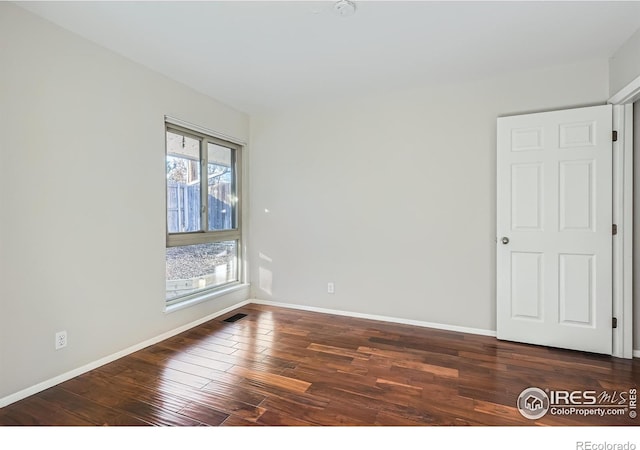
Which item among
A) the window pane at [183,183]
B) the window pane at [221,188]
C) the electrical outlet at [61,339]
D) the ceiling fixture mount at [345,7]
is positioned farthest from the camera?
the window pane at [221,188]


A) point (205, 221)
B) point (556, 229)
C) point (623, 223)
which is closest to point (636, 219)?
point (623, 223)

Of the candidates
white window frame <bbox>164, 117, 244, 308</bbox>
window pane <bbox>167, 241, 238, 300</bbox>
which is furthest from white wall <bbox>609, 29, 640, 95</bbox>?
window pane <bbox>167, 241, 238, 300</bbox>

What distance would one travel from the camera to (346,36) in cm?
236

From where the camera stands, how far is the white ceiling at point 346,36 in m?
2.05

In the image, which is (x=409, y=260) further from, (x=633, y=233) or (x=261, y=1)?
(x=261, y=1)

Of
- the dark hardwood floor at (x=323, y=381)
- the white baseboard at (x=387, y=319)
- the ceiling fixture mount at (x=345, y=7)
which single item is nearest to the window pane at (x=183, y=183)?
the dark hardwood floor at (x=323, y=381)

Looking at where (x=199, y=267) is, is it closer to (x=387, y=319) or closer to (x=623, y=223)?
(x=387, y=319)

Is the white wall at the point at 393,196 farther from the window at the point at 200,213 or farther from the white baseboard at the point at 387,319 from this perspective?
the window at the point at 200,213

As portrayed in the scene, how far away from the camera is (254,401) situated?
79.1 inches

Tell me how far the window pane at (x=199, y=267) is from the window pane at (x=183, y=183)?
0.26 meters

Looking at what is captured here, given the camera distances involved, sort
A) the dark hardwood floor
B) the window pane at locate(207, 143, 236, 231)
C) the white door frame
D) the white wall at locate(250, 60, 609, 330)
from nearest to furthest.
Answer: the dark hardwood floor, the white door frame, the white wall at locate(250, 60, 609, 330), the window pane at locate(207, 143, 236, 231)

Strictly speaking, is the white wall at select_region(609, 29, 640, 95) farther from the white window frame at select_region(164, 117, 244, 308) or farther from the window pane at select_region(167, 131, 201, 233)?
the window pane at select_region(167, 131, 201, 233)

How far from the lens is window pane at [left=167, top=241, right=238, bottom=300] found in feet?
10.9

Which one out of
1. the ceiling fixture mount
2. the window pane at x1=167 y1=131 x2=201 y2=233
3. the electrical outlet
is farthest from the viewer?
the window pane at x1=167 y1=131 x2=201 y2=233
